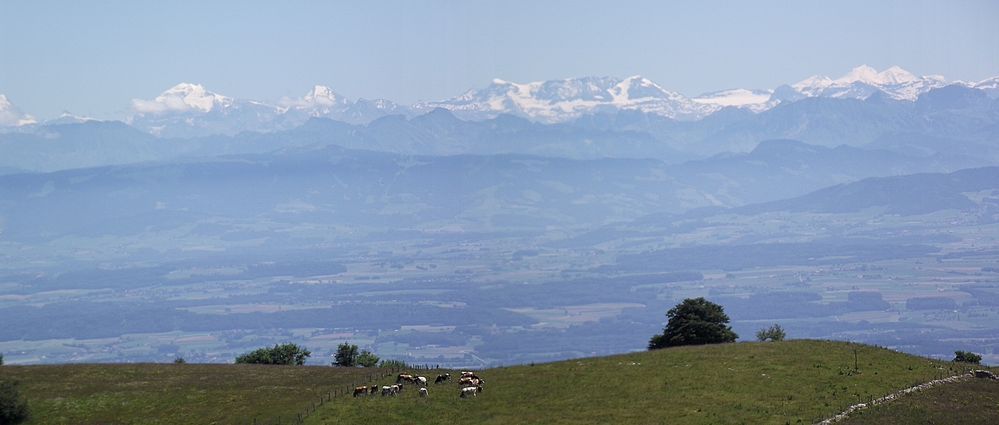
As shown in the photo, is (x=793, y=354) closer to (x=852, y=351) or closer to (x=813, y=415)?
(x=852, y=351)

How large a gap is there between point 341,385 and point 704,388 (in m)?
24.9

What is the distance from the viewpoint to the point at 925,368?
67812 millimetres

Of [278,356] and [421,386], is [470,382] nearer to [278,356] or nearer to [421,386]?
[421,386]

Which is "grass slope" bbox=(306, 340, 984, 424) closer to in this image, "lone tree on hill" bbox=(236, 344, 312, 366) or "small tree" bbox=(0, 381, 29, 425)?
"small tree" bbox=(0, 381, 29, 425)

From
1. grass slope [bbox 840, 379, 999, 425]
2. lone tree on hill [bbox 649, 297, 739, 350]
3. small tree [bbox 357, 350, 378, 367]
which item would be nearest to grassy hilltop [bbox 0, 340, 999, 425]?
grass slope [bbox 840, 379, 999, 425]

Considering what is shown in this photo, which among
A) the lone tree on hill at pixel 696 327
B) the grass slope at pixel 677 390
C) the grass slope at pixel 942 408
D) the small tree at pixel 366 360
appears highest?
the lone tree on hill at pixel 696 327

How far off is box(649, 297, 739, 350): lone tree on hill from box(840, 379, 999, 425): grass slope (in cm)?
3259

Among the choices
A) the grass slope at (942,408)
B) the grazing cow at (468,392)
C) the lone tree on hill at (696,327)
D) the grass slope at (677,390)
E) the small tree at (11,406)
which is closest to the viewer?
the grass slope at (942,408)

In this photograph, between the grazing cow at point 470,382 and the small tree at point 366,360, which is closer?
the grazing cow at point 470,382

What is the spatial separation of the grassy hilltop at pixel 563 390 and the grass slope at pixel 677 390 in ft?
0.22

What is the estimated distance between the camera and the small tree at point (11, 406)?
208 ft

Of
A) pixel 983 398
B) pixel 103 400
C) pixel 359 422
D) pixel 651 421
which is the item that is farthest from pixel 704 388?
pixel 103 400

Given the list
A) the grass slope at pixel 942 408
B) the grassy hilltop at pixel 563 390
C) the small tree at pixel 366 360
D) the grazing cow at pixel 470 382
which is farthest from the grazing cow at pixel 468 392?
the small tree at pixel 366 360

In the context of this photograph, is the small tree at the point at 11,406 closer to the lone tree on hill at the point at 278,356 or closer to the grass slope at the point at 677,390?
the grass slope at the point at 677,390
